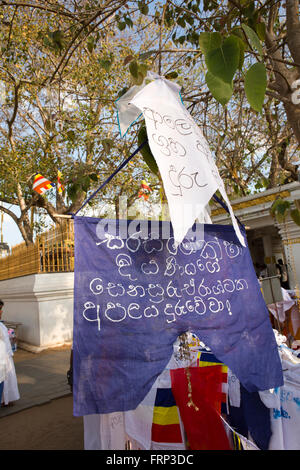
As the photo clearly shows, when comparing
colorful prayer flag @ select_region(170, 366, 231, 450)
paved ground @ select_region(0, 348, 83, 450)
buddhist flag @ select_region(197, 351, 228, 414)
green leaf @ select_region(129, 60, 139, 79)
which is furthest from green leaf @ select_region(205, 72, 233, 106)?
paved ground @ select_region(0, 348, 83, 450)

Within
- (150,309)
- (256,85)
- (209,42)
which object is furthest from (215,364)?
(209,42)

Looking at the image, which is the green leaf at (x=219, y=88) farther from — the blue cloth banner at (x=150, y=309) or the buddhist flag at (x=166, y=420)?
the buddhist flag at (x=166, y=420)

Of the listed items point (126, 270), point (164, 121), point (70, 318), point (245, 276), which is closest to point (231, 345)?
point (245, 276)

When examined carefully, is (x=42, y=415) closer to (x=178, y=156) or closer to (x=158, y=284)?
(x=158, y=284)

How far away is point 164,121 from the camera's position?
1637 millimetres

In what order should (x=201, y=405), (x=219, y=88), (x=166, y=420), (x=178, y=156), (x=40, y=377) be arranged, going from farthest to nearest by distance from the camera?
(x=40, y=377) → (x=166, y=420) → (x=201, y=405) → (x=178, y=156) → (x=219, y=88)

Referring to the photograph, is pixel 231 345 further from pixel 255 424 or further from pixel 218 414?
pixel 255 424

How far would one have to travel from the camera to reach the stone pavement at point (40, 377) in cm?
471

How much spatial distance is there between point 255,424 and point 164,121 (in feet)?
6.13

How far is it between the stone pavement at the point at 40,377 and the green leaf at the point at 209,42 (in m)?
4.93

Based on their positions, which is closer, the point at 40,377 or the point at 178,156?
the point at 178,156

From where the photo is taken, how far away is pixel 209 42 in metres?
1.31

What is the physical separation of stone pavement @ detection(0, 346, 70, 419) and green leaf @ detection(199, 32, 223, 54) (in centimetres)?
493

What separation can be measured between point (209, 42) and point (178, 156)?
496mm
